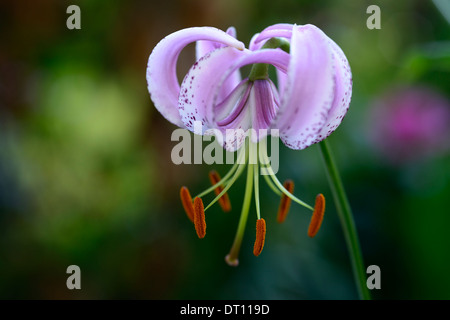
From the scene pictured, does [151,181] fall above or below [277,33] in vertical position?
above

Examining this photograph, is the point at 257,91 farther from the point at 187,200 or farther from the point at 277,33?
the point at 187,200

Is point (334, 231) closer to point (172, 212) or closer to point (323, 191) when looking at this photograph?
point (323, 191)

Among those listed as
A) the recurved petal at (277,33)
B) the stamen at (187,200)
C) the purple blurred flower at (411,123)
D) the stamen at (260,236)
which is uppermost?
the purple blurred flower at (411,123)

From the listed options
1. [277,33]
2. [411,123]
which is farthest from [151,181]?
[277,33]

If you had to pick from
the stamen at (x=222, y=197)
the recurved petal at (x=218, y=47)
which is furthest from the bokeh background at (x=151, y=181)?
the recurved petal at (x=218, y=47)

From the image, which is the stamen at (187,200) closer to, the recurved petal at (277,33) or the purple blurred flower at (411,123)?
the recurved petal at (277,33)

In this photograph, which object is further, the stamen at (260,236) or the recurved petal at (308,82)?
the stamen at (260,236)

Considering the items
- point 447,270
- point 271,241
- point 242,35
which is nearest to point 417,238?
point 447,270
